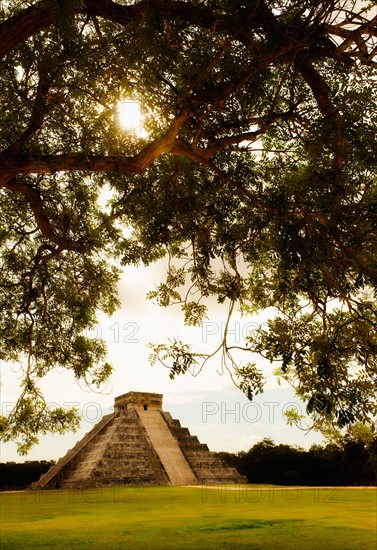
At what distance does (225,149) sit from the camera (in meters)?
6.36

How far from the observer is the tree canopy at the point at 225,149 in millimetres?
5074

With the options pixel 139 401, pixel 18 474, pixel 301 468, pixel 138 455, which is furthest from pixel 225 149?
pixel 18 474

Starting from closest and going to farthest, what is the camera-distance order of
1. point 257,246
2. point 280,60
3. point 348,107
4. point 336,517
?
1. point 348,107
2. point 280,60
3. point 257,246
4. point 336,517

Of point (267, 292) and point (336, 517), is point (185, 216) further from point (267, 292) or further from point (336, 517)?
point (336, 517)

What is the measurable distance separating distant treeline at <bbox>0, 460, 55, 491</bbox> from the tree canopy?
37246 millimetres

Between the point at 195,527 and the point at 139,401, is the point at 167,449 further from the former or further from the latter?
the point at 195,527

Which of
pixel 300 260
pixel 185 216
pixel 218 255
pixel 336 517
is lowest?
pixel 336 517

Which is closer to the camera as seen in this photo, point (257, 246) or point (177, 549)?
point (257, 246)

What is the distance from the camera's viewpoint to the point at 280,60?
5590 mm

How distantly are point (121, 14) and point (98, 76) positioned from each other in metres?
0.68

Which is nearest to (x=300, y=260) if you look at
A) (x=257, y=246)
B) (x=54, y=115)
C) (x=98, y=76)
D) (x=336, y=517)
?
(x=257, y=246)

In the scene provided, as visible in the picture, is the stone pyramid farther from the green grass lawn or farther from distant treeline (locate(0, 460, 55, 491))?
the green grass lawn

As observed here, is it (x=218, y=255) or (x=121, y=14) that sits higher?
(x=121, y=14)

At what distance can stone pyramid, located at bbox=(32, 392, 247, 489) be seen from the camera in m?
28.8
